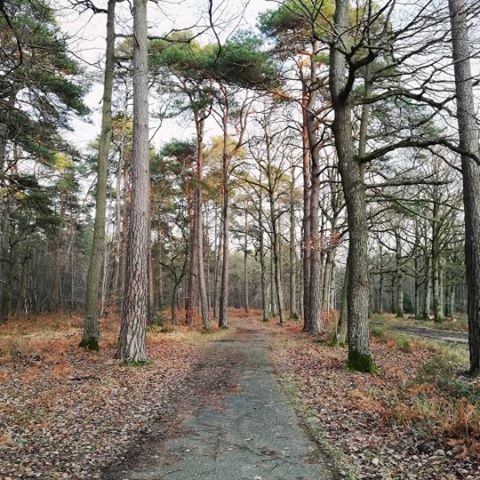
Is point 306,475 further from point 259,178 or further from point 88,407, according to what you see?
point 259,178

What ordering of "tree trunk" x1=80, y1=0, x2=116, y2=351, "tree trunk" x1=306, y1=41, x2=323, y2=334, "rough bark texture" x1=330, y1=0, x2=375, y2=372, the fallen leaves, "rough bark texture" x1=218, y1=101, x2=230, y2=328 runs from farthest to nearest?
1. "rough bark texture" x1=218, y1=101, x2=230, y2=328
2. "tree trunk" x1=306, y1=41, x2=323, y2=334
3. "tree trunk" x1=80, y1=0, x2=116, y2=351
4. "rough bark texture" x1=330, y1=0, x2=375, y2=372
5. the fallen leaves

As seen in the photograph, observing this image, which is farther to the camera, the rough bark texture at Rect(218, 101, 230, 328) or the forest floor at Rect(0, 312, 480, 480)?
the rough bark texture at Rect(218, 101, 230, 328)

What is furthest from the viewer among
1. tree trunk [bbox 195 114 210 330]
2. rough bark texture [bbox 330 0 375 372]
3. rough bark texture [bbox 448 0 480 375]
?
tree trunk [bbox 195 114 210 330]

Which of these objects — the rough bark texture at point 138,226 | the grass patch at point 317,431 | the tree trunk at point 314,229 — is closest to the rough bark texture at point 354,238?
the grass patch at point 317,431

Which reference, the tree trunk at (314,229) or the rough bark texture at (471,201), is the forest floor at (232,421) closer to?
the rough bark texture at (471,201)

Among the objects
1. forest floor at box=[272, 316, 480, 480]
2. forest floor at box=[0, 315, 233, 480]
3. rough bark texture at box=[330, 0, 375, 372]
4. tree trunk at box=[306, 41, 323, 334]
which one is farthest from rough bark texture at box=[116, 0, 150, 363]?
tree trunk at box=[306, 41, 323, 334]

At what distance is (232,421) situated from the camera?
237 inches

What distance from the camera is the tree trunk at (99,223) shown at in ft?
38.6

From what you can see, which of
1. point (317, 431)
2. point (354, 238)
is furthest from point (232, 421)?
point (354, 238)

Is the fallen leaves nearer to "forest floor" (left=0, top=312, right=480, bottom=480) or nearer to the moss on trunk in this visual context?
"forest floor" (left=0, top=312, right=480, bottom=480)

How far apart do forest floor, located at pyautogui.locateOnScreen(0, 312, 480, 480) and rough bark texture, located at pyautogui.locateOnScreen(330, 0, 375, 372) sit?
1.85 ft

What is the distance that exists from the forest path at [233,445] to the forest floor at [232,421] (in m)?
0.02

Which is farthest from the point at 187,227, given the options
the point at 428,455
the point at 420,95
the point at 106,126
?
the point at 428,455

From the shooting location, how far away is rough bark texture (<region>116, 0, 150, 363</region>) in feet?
32.5
